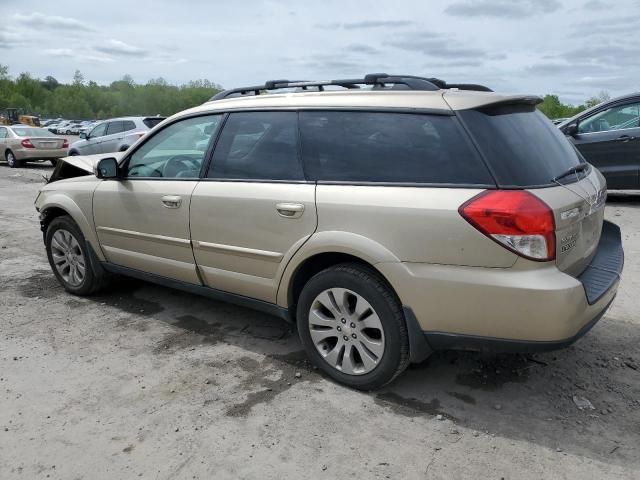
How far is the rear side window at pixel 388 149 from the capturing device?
2979mm

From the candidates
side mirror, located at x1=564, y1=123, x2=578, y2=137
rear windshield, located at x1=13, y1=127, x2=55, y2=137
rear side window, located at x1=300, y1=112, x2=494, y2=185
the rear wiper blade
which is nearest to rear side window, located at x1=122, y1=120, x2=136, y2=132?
rear windshield, located at x1=13, y1=127, x2=55, y2=137

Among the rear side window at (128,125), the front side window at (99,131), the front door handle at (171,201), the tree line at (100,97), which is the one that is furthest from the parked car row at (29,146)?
the tree line at (100,97)

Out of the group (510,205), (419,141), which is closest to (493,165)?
(510,205)

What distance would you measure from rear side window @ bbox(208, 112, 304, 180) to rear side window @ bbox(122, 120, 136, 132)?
13.7 meters

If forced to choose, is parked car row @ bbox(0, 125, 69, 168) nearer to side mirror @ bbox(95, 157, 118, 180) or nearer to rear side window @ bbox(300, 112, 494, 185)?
side mirror @ bbox(95, 157, 118, 180)

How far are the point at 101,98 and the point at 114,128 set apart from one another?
362 ft

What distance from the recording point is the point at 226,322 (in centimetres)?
452

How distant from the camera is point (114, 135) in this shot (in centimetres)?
1694

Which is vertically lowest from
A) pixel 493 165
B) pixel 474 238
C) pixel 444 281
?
pixel 444 281

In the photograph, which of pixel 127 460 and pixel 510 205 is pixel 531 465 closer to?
pixel 510 205

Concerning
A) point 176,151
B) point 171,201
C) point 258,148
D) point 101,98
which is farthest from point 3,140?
point 101,98

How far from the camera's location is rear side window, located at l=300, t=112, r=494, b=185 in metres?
2.98

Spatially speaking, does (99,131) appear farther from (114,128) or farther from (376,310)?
(376,310)

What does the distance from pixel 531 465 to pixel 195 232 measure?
8.27 ft
